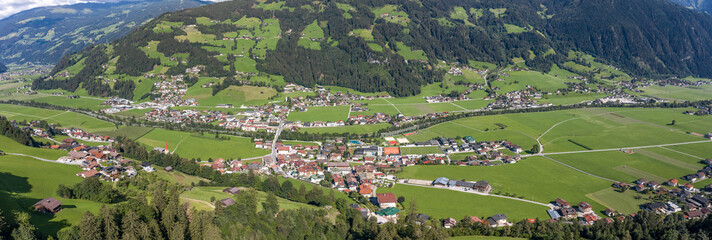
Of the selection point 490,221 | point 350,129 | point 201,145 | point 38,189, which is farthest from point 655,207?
point 201,145

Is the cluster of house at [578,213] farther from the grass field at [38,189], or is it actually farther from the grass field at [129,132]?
the grass field at [129,132]

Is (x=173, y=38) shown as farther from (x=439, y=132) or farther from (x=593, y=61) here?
(x=593, y=61)

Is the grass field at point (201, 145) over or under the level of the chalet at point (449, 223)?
over

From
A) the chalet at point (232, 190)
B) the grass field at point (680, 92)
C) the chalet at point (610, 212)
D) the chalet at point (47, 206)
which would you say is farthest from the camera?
the grass field at point (680, 92)

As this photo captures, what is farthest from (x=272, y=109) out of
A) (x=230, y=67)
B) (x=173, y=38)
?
(x=173, y=38)

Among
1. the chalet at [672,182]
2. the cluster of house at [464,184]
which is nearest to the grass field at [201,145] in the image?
the cluster of house at [464,184]

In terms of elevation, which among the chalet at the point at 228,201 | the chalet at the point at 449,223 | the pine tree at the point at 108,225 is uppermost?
the pine tree at the point at 108,225

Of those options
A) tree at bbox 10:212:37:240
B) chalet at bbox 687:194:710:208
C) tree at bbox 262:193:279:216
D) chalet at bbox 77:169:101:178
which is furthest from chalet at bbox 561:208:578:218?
chalet at bbox 77:169:101:178
